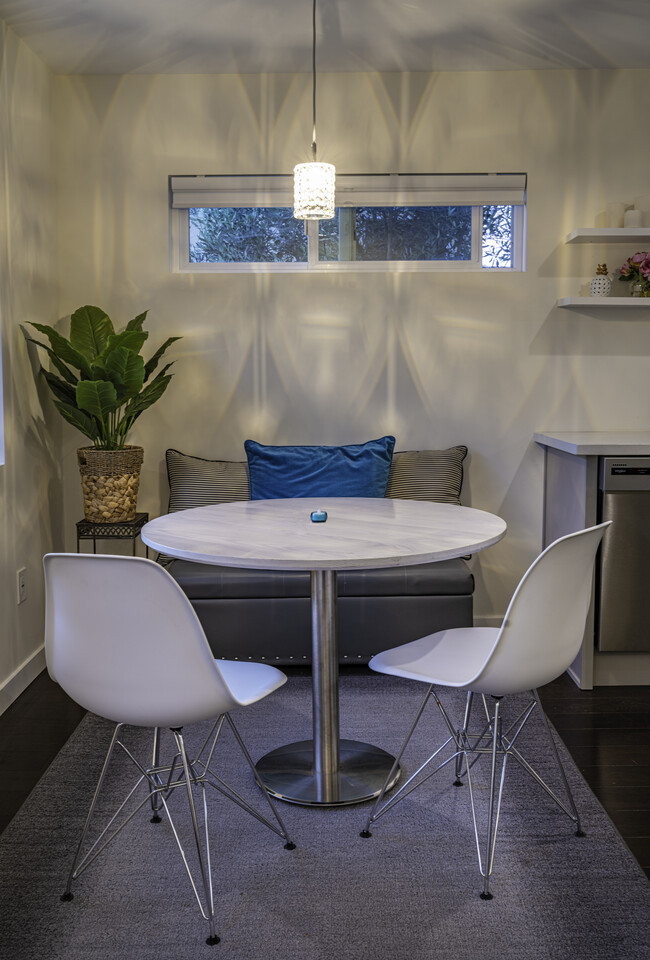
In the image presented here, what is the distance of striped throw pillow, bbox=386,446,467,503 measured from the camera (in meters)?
3.80

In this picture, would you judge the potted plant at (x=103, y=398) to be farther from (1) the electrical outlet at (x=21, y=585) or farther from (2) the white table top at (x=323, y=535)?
(2) the white table top at (x=323, y=535)

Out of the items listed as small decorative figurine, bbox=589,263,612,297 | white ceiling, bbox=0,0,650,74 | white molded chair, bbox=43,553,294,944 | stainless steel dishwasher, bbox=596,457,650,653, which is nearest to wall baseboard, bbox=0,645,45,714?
white molded chair, bbox=43,553,294,944

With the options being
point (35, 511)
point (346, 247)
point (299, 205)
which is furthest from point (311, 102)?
point (35, 511)

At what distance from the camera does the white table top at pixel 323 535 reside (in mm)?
2008

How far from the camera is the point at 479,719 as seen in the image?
2979mm

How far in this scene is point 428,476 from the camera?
383cm

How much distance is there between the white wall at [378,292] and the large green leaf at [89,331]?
0.46 m

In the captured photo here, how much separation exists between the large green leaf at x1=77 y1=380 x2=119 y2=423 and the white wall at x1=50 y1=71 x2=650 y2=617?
2.13 ft

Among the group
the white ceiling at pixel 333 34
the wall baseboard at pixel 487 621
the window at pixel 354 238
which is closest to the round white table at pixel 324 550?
the wall baseboard at pixel 487 621

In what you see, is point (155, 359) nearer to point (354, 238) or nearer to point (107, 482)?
point (107, 482)

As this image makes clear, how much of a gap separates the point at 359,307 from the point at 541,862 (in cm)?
262

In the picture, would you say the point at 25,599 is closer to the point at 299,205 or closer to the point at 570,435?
the point at 299,205

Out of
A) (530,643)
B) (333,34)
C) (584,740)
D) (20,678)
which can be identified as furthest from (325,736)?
(333,34)

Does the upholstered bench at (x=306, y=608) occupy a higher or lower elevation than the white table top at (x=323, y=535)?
lower
